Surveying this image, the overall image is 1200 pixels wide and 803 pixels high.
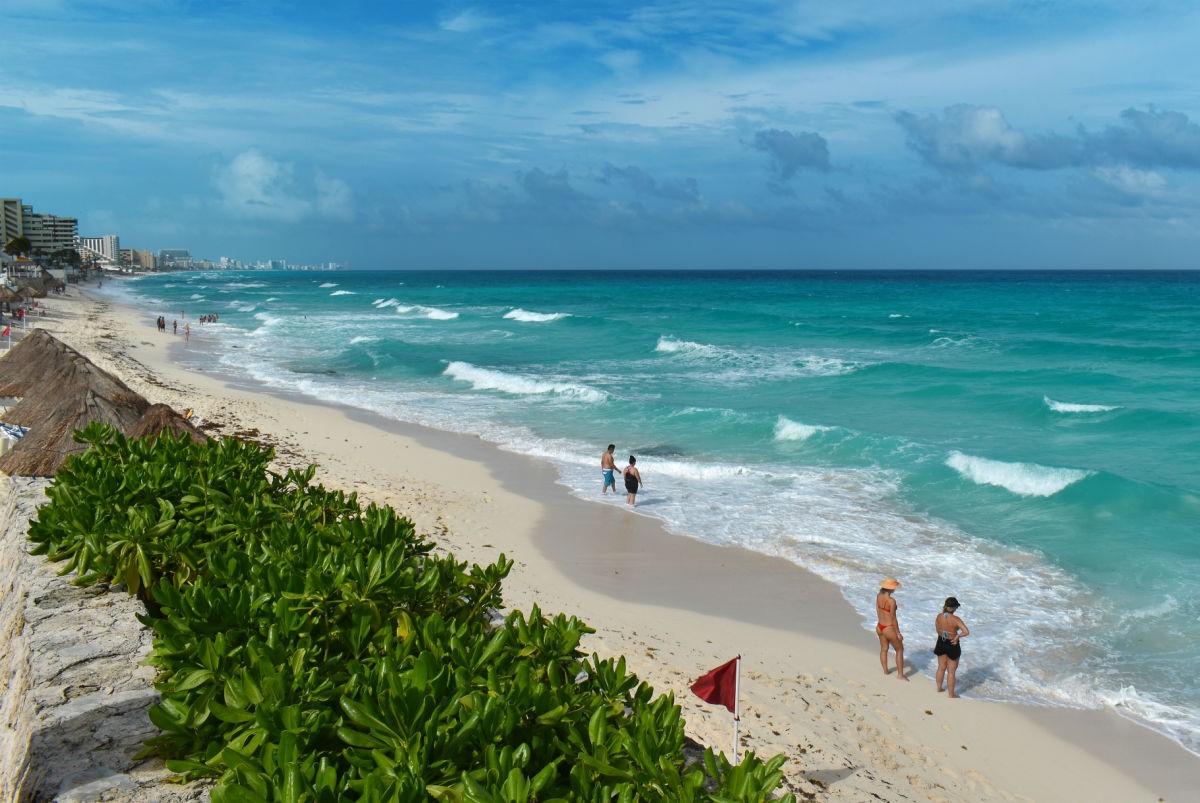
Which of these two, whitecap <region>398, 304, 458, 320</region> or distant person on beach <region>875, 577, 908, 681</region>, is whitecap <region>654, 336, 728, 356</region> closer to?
whitecap <region>398, 304, 458, 320</region>

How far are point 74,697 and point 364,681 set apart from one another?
130cm

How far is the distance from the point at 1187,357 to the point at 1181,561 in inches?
1090

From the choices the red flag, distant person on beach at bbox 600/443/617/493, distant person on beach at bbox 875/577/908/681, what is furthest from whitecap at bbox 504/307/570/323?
the red flag

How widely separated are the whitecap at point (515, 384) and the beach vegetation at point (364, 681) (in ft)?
67.1

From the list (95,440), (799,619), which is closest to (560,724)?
(95,440)

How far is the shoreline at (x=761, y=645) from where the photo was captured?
7.27 meters

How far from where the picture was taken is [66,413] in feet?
36.7

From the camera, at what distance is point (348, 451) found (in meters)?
18.2

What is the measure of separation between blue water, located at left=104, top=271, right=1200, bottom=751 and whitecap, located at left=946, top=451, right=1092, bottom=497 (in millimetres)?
50

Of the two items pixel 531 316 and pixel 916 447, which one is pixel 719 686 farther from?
pixel 531 316

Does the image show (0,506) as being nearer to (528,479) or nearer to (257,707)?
(257,707)

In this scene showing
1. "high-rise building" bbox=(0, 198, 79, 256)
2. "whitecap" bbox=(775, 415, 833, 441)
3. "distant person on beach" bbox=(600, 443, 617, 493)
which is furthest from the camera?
"high-rise building" bbox=(0, 198, 79, 256)

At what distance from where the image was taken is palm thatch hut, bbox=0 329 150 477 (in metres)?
10.1

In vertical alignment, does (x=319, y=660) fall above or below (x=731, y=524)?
above
